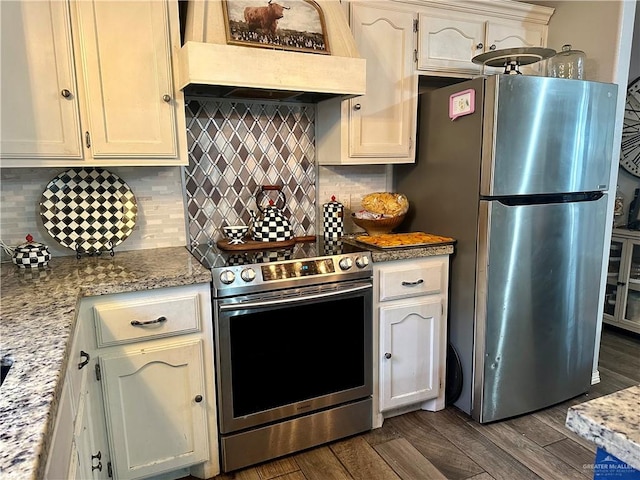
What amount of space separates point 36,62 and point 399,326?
1847 mm

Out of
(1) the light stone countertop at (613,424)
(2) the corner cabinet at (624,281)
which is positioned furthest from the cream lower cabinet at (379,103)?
(2) the corner cabinet at (624,281)

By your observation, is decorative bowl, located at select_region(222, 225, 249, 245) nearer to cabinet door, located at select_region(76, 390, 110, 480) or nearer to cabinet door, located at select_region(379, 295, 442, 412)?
cabinet door, located at select_region(379, 295, 442, 412)

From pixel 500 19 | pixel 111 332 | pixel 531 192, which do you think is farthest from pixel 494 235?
pixel 111 332

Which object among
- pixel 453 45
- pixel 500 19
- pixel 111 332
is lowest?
pixel 111 332

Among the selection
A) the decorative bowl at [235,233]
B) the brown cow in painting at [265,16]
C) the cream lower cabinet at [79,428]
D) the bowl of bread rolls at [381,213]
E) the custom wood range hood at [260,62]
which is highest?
the brown cow in painting at [265,16]

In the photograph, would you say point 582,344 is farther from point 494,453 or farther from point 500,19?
point 500,19

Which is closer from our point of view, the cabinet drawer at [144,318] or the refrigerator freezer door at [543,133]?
the cabinet drawer at [144,318]

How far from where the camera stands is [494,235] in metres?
2.07

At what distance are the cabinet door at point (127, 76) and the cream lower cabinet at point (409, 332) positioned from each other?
3.79 ft

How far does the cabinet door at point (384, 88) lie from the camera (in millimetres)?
2223

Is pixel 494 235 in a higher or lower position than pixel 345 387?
higher

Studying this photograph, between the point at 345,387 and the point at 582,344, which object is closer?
the point at 345,387

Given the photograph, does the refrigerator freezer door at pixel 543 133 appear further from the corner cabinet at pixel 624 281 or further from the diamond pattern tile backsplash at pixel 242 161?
the corner cabinet at pixel 624 281

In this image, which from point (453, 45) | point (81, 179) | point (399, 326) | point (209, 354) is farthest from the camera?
point (453, 45)
